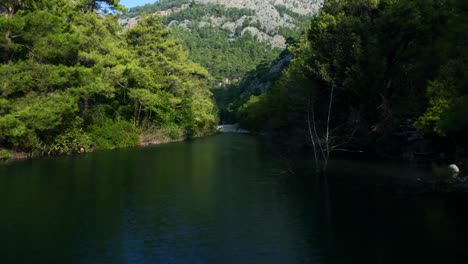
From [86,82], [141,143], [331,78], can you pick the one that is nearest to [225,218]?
[331,78]

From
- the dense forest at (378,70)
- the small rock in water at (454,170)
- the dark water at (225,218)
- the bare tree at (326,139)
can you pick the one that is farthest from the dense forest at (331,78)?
the dark water at (225,218)

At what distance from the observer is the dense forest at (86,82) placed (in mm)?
38219

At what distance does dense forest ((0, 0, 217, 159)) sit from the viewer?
38219 millimetres

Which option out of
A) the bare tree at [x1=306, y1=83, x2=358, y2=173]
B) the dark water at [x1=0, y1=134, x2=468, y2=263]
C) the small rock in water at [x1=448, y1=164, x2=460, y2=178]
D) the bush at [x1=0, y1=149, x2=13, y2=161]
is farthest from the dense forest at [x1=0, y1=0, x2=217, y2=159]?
the small rock in water at [x1=448, y1=164, x2=460, y2=178]

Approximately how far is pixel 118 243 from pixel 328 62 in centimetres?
3235

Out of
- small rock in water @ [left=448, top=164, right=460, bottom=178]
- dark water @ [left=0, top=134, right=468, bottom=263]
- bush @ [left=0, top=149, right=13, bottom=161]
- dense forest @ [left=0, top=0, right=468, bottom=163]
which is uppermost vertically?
dense forest @ [left=0, top=0, right=468, bottom=163]

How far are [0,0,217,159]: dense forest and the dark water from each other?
8375 millimetres

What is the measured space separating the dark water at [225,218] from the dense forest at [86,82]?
837 cm

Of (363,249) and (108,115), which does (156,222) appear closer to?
(363,249)

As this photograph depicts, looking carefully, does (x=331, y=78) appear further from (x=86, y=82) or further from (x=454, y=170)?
(x=86, y=82)

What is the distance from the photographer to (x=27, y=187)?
26.7m

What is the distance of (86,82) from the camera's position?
143 feet

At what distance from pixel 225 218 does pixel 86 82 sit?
2888 centimetres

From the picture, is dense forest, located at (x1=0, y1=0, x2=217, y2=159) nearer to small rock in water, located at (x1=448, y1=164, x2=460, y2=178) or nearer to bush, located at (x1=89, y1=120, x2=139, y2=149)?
bush, located at (x1=89, y1=120, x2=139, y2=149)
